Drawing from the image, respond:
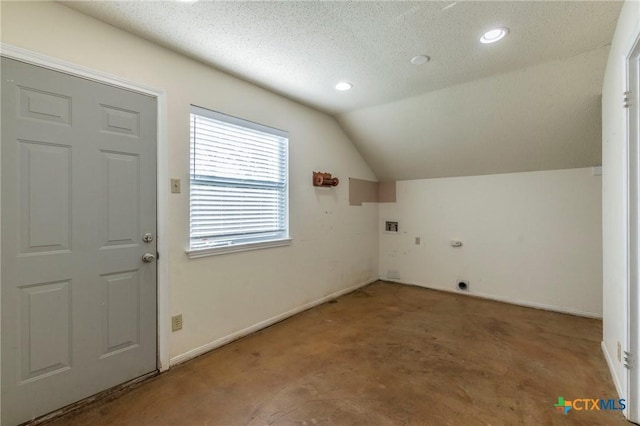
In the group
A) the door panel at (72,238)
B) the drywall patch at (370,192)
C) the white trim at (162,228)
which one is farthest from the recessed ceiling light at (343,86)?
the door panel at (72,238)

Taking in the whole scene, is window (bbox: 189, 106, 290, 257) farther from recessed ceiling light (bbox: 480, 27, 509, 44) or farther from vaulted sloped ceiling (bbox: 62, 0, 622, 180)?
recessed ceiling light (bbox: 480, 27, 509, 44)

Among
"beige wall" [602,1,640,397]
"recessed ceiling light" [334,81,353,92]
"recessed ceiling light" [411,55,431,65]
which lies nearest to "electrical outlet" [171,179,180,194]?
"recessed ceiling light" [334,81,353,92]

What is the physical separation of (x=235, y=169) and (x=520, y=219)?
11.7ft

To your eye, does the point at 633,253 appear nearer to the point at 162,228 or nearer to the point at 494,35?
the point at 494,35

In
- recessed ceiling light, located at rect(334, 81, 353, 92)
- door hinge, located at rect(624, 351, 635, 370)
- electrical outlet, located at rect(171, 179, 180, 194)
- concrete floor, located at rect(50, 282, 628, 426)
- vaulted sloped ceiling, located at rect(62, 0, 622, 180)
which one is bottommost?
concrete floor, located at rect(50, 282, 628, 426)

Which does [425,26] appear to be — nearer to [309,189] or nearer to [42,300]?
[309,189]

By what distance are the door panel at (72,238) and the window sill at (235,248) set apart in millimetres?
327

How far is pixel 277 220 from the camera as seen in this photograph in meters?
3.20

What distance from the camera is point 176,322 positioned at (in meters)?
2.26

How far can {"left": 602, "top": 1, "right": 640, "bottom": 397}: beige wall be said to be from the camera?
1676mm

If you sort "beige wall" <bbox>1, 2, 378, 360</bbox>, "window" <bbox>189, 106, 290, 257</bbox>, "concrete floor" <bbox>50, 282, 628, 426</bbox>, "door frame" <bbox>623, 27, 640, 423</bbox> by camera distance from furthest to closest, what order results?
"window" <bbox>189, 106, 290, 257</bbox> < "beige wall" <bbox>1, 2, 378, 360</bbox> < "concrete floor" <bbox>50, 282, 628, 426</bbox> < "door frame" <bbox>623, 27, 640, 423</bbox>

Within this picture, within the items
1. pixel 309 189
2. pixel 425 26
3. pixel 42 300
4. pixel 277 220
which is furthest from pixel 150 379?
pixel 425 26

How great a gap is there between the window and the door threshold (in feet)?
3.11

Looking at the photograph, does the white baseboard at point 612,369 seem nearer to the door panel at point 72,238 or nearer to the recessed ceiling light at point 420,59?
the recessed ceiling light at point 420,59
